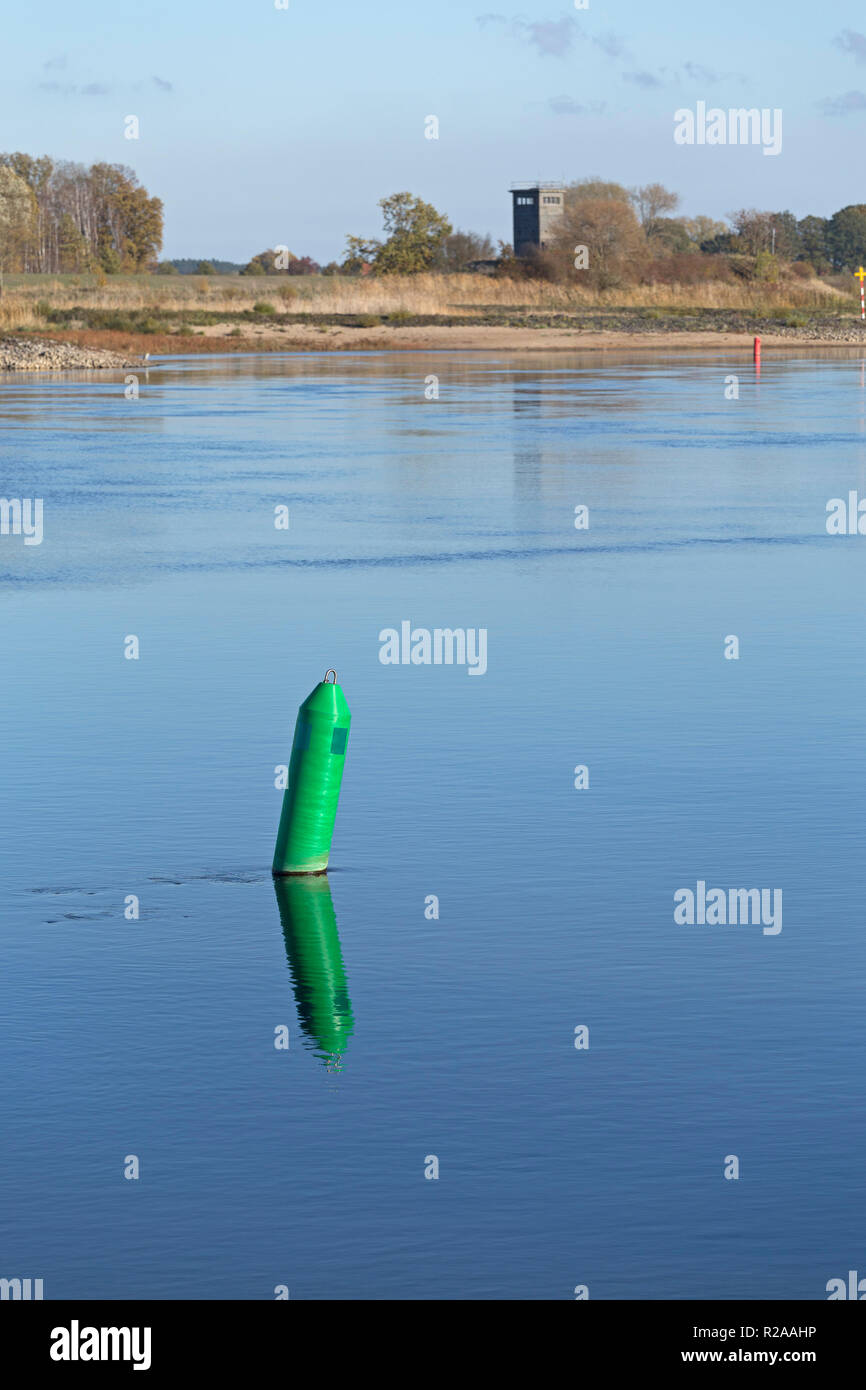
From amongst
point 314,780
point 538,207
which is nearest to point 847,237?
point 538,207

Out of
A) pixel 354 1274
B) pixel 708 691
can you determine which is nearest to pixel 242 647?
pixel 708 691

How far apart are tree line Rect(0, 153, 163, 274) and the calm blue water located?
127799 mm

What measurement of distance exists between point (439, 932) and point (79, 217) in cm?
15523

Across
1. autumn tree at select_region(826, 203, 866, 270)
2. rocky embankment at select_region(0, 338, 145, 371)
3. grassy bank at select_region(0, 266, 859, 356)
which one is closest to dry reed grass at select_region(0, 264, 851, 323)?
grassy bank at select_region(0, 266, 859, 356)

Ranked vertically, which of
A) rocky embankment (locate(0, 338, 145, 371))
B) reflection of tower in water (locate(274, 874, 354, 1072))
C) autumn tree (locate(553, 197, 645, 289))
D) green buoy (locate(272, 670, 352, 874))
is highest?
autumn tree (locate(553, 197, 645, 289))

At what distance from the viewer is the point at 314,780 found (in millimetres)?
Answer: 9711

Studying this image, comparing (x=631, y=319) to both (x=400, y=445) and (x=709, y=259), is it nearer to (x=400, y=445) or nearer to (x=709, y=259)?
(x=709, y=259)

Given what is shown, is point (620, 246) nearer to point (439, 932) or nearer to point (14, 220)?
point (14, 220)

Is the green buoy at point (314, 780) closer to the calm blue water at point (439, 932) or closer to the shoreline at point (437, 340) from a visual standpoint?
the calm blue water at point (439, 932)

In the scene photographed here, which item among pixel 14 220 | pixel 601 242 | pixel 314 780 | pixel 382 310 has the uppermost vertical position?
pixel 14 220

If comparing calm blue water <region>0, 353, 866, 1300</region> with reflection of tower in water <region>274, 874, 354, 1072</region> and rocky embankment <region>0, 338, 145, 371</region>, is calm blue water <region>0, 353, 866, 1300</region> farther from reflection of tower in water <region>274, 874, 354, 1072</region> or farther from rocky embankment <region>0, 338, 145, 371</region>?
rocky embankment <region>0, 338, 145, 371</region>

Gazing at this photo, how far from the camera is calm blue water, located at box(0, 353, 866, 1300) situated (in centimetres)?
621


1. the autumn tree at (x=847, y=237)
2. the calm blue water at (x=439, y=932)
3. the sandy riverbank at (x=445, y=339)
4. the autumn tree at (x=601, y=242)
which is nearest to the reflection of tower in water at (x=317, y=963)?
the calm blue water at (x=439, y=932)

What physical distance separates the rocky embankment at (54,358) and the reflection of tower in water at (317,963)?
54297 mm
